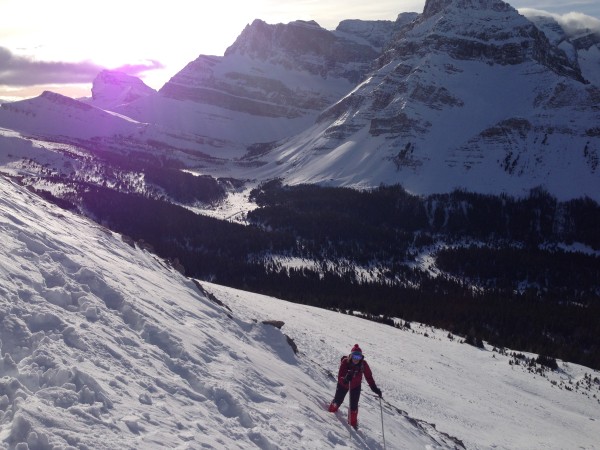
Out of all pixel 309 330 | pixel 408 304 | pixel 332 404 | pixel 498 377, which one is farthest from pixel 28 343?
pixel 408 304

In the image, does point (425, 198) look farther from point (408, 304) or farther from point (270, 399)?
point (270, 399)

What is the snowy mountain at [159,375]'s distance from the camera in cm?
1016

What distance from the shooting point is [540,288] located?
106 metres

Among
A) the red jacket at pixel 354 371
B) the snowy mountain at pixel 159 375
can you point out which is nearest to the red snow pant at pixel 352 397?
the red jacket at pixel 354 371

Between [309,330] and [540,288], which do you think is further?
[540,288]

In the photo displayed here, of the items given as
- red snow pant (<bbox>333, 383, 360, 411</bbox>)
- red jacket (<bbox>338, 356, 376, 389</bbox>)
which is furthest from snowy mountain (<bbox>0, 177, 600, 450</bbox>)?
red jacket (<bbox>338, 356, 376, 389</bbox>)

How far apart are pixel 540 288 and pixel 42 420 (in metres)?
110

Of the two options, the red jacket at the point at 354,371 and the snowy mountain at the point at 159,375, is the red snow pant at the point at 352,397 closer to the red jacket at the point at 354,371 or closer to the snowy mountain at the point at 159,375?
the red jacket at the point at 354,371

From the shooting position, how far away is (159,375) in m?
12.7

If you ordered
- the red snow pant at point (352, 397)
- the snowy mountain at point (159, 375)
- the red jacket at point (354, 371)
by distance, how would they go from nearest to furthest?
the snowy mountain at point (159, 375) < the red snow pant at point (352, 397) < the red jacket at point (354, 371)

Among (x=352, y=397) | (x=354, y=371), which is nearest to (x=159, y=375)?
(x=352, y=397)

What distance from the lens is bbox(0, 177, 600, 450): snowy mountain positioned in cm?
1016

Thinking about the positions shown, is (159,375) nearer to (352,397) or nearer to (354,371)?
(352,397)

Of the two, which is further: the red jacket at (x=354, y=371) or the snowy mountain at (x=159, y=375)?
the red jacket at (x=354, y=371)
